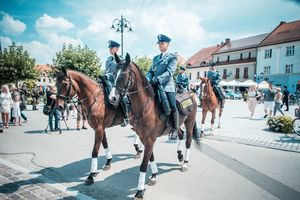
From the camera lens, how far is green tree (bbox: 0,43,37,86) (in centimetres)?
3591

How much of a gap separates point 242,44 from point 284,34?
1042 centimetres

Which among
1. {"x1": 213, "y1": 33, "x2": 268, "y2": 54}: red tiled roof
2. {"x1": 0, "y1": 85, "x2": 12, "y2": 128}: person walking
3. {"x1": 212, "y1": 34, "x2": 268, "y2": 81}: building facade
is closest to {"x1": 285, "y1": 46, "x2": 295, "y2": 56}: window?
{"x1": 212, "y1": 34, "x2": 268, "y2": 81}: building facade

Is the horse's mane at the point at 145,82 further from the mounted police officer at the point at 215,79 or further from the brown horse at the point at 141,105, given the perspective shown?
the mounted police officer at the point at 215,79

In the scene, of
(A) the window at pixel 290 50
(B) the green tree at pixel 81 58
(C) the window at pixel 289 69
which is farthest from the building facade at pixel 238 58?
(B) the green tree at pixel 81 58

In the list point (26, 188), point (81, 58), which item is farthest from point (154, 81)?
point (81, 58)

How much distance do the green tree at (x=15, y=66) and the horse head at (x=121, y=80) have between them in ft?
130

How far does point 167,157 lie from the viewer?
6402 mm

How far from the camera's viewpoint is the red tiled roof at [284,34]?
37594mm

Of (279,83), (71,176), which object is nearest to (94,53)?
(71,176)

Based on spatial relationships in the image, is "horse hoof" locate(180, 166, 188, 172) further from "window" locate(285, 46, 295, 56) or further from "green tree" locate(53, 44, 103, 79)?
"window" locate(285, 46, 295, 56)

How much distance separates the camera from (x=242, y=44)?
163 ft

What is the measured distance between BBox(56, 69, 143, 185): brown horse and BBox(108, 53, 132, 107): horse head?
145 cm

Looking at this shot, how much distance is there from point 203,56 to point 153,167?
59.5 meters

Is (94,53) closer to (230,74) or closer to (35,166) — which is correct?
(35,166)
